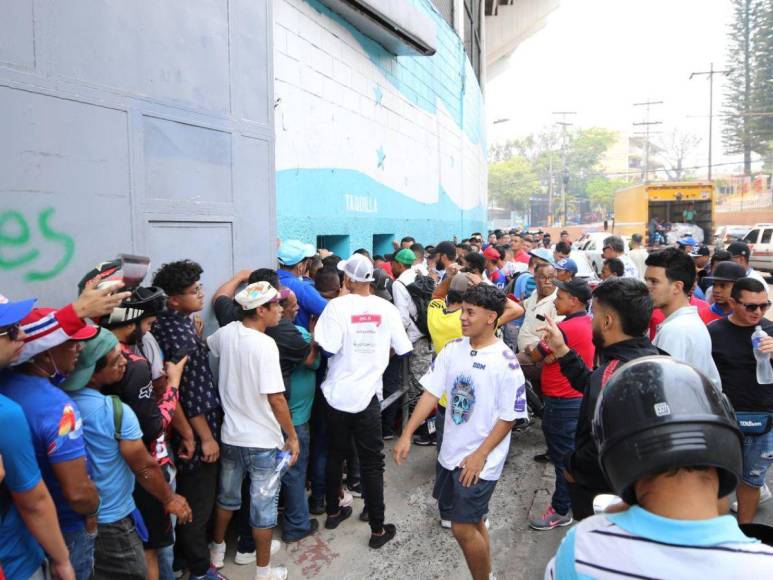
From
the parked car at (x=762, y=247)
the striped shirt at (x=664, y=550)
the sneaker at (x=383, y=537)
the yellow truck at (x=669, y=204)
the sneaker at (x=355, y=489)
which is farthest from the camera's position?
the yellow truck at (x=669, y=204)

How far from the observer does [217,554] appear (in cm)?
390

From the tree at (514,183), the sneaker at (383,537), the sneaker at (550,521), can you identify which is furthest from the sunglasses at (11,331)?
the tree at (514,183)

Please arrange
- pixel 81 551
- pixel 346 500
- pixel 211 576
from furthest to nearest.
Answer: pixel 346 500 < pixel 211 576 < pixel 81 551

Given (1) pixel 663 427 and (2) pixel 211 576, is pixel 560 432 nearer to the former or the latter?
(2) pixel 211 576

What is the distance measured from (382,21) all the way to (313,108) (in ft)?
7.65

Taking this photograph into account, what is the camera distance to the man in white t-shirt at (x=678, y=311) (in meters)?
3.62

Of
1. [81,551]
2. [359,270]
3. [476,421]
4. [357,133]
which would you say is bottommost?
[81,551]

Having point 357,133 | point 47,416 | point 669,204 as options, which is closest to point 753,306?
point 47,416

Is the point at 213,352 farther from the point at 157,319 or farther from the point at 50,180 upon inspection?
the point at 50,180

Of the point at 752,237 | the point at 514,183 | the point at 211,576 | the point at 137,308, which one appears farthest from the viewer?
the point at 514,183

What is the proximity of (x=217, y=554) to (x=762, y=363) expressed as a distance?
12.9 feet

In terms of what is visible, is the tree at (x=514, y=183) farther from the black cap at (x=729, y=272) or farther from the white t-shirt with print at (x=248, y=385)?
the white t-shirt with print at (x=248, y=385)

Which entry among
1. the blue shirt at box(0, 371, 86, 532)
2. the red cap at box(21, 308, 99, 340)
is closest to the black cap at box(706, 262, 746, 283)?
the red cap at box(21, 308, 99, 340)

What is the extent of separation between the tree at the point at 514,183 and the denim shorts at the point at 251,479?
8468 cm
